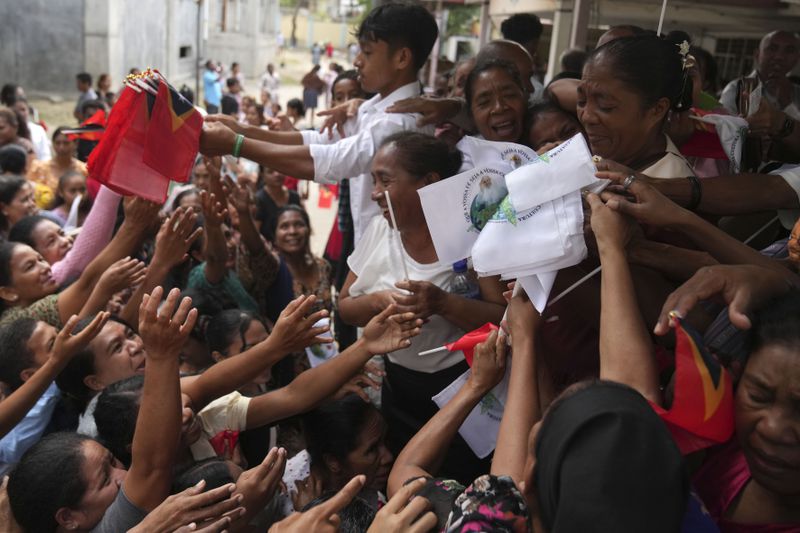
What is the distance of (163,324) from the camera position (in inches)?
73.1

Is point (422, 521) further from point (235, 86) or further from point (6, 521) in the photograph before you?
point (235, 86)


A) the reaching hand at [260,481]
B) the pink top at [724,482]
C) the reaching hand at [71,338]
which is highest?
the pink top at [724,482]

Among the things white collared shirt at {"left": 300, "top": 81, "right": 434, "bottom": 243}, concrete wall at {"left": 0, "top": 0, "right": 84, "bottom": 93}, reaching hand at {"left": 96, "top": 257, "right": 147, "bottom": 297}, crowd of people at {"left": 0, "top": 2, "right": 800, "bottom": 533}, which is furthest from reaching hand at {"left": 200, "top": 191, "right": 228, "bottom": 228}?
concrete wall at {"left": 0, "top": 0, "right": 84, "bottom": 93}

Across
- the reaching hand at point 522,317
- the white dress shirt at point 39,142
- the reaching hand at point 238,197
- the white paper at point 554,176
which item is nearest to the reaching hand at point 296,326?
the reaching hand at point 522,317

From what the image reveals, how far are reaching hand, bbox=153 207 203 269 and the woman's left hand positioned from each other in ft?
3.46

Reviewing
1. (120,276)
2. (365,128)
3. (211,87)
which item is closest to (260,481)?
(120,276)

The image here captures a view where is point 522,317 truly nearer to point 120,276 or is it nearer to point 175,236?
point 175,236

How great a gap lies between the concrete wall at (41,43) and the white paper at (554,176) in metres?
16.9

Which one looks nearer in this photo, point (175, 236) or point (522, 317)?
point (522, 317)

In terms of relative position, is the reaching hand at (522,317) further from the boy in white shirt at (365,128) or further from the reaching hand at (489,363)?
the boy in white shirt at (365,128)

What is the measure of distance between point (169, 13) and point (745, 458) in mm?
21831

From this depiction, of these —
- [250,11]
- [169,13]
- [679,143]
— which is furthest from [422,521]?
[250,11]

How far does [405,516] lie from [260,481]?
63cm

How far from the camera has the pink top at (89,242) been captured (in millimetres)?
3553
